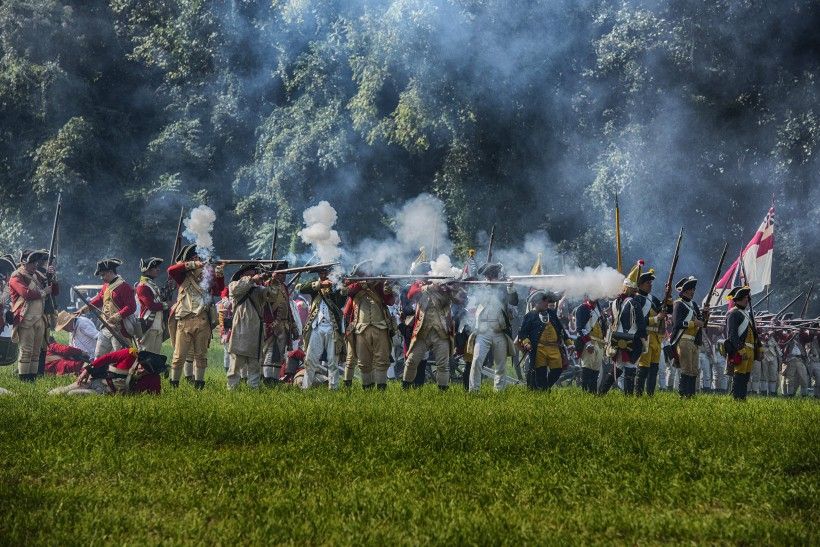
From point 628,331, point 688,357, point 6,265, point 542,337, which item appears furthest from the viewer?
point 6,265

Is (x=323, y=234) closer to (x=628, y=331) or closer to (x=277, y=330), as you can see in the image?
(x=277, y=330)

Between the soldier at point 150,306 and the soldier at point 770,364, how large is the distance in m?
12.7

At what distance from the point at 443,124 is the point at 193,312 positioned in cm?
1354

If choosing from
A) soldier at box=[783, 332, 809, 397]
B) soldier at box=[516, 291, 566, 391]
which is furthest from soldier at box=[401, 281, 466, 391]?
soldier at box=[783, 332, 809, 397]

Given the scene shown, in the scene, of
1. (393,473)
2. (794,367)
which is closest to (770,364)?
(794,367)

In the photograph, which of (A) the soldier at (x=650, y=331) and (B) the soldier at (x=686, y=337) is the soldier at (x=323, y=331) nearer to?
(A) the soldier at (x=650, y=331)

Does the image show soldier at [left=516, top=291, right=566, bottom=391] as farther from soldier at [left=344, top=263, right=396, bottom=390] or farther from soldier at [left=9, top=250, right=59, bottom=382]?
soldier at [left=9, top=250, right=59, bottom=382]

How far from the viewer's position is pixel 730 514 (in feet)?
22.6

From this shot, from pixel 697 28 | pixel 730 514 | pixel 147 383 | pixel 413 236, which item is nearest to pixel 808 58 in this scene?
pixel 697 28

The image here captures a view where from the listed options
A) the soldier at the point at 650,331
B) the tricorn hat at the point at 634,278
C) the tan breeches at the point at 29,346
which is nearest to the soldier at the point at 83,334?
the tan breeches at the point at 29,346

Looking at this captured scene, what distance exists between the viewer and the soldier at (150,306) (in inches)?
597

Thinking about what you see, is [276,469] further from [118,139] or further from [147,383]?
[118,139]

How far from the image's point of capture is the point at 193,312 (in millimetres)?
13961

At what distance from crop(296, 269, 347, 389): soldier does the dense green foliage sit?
10839mm
